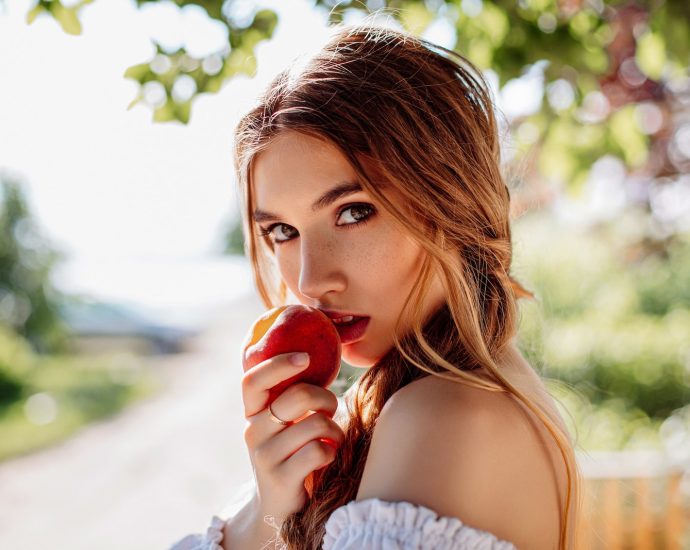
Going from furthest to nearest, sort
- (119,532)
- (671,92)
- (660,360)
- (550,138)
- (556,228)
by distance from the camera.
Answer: (556,228)
(671,92)
(660,360)
(119,532)
(550,138)

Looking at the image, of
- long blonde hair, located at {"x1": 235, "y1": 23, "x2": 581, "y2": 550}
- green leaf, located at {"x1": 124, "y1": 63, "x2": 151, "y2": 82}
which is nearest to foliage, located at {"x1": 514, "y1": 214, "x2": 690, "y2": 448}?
green leaf, located at {"x1": 124, "y1": 63, "x2": 151, "y2": 82}

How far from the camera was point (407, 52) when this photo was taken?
135cm

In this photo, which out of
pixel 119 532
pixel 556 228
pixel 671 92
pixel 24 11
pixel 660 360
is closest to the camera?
pixel 24 11

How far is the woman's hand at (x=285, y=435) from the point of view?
45.9 inches

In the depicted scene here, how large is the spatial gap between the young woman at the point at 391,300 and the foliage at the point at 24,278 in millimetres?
10971

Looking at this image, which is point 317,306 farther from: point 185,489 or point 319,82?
point 185,489

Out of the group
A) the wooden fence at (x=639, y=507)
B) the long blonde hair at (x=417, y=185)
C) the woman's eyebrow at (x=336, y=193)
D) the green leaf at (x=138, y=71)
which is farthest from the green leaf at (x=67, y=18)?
the wooden fence at (x=639, y=507)

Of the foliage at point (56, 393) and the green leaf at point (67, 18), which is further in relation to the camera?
the foliage at point (56, 393)

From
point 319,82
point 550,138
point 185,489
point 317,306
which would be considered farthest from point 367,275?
point 185,489

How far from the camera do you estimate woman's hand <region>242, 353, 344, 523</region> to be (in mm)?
1167

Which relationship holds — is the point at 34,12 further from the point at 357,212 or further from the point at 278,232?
the point at 357,212

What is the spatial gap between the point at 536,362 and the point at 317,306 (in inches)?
30.1

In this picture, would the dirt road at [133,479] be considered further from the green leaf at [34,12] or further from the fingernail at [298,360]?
the fingernail at [298,360]

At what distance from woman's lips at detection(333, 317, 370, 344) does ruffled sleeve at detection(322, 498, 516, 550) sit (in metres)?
0.34
